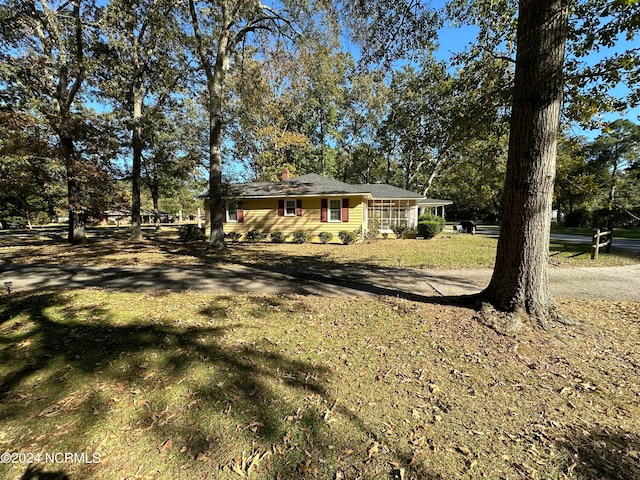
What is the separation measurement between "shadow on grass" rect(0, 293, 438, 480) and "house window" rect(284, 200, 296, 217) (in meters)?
13.4

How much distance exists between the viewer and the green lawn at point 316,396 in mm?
2018

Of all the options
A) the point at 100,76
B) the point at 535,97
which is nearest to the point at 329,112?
the point at 100,76

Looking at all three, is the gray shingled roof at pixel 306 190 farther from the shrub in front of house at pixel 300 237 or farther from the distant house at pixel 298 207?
the shrub in front of house at pixel 300 237

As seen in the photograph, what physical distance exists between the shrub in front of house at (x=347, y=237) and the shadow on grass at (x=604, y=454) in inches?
527

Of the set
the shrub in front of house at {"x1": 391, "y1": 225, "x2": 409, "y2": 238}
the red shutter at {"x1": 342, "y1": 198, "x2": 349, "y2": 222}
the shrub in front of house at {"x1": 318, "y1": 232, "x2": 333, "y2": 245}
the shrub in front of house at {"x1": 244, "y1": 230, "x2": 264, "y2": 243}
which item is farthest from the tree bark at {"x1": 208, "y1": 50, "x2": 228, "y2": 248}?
the shrub in front of house at {"x1": 391, "y1": 225, "x2": 409, "y2": 238}

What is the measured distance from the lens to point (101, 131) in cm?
1295

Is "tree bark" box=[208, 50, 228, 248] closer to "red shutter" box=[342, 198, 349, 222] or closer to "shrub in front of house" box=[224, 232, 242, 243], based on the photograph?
"shrub in front of house" box=[224, 232, 242, 243]

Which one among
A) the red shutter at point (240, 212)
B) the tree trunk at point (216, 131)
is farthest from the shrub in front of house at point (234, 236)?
the tree trunk at point (216, 131)

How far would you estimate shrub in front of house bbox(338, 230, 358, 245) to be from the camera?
51.2 feet

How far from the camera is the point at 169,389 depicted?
8.93 feet

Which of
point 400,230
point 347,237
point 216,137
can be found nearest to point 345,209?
point 347,237

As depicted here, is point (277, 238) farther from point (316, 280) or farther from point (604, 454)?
point (604, 454)

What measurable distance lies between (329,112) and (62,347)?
30515 mm

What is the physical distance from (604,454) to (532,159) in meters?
3.31
